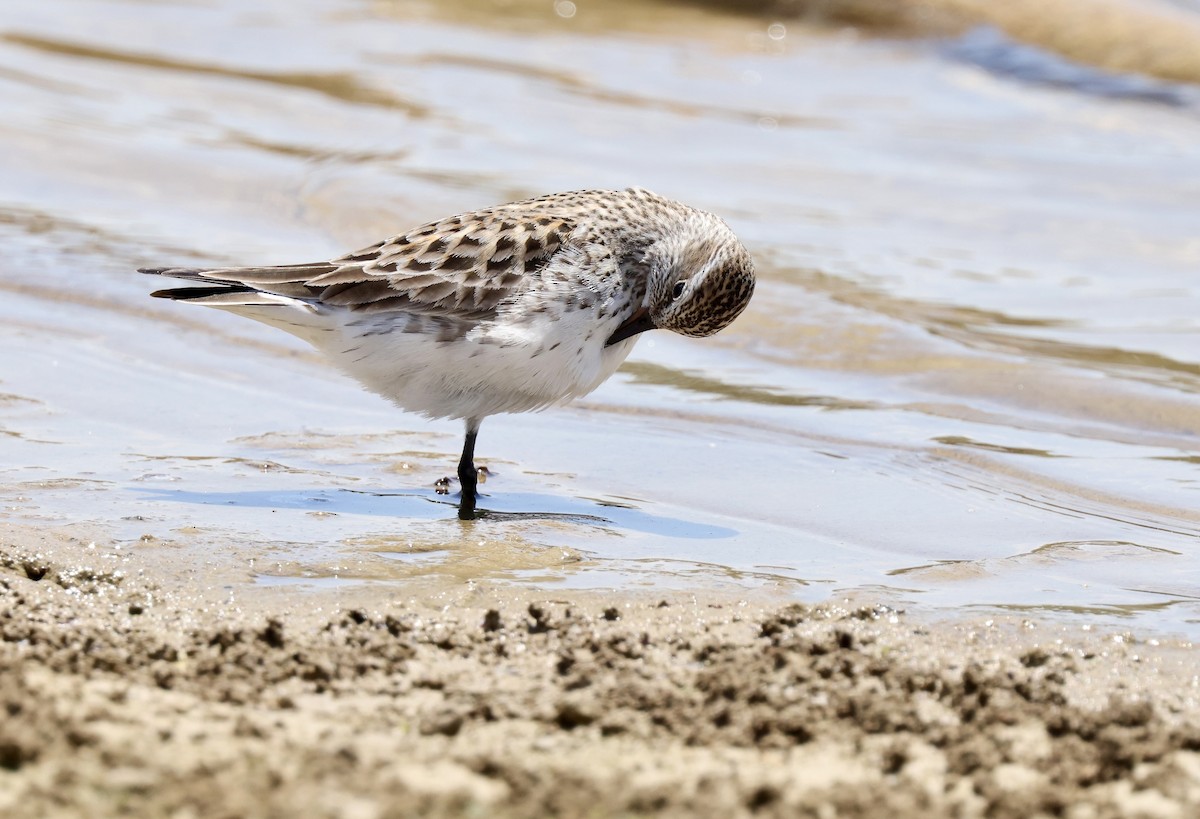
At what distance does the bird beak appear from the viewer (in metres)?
6.83

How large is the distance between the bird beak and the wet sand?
5.83ft

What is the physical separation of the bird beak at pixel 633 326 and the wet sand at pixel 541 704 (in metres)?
1.78

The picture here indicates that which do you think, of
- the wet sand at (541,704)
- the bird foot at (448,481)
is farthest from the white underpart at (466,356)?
the wet sand at (541,704)

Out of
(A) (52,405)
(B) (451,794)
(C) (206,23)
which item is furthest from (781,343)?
(C) (206,23)

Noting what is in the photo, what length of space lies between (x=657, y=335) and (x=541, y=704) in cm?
577

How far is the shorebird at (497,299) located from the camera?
660 cm

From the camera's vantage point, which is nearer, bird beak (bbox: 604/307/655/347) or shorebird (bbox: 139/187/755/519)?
shorebird (bbox: 139/187/755/519)

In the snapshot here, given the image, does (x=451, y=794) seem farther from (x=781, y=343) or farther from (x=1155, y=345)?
(x=1155, y=345)

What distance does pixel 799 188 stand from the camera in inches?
513

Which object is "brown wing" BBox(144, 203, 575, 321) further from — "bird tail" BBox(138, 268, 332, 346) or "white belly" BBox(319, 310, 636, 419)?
"white belly" BBox(319, 310, 636, 419)

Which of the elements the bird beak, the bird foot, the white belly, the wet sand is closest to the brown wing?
the white belly

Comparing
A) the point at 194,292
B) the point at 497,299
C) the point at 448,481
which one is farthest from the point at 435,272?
the point at 194,292

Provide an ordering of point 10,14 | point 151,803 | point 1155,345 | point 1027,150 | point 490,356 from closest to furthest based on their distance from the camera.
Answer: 1. point 151,803
2. point 490,356
3. point 1155,345
4. point 1027,150
5. point 10,14

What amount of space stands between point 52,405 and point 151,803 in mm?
4513
